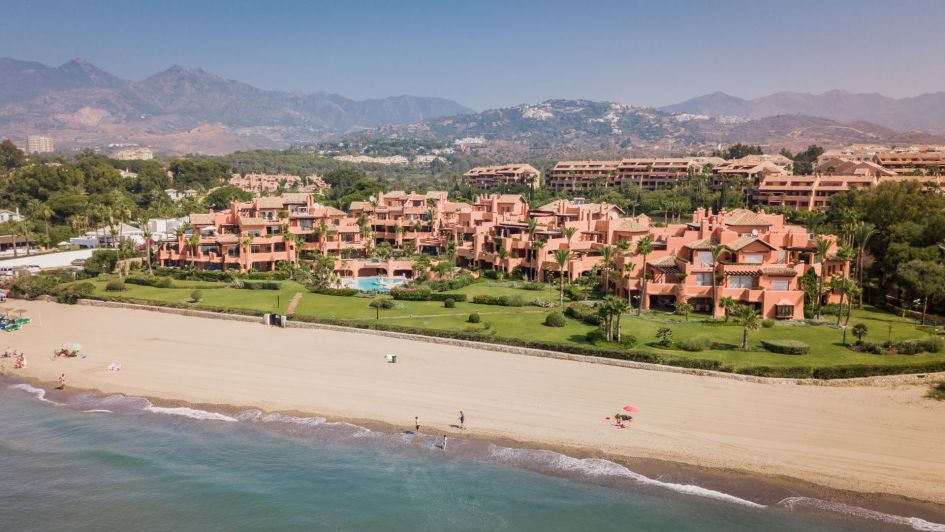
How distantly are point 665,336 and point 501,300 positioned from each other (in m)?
17.5

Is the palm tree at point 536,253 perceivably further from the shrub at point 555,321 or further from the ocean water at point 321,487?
the ocean water at point 321,487

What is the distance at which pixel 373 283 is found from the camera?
7256 cm

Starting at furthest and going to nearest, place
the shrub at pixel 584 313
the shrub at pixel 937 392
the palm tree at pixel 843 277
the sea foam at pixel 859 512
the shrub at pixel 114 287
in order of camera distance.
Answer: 1. the shrub at pixel 114 287
2. the shrub at pixel 584 313
3. the palm tree at pixel 843 277
4. the shrub at pixel 937 392
5. the sea foam at pixel 859 512

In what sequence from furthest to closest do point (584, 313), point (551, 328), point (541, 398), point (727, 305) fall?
point (584, 313) < point (727, 305) < point (551, 328) < point (541, 398)

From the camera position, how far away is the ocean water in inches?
1064

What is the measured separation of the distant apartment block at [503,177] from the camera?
172 m

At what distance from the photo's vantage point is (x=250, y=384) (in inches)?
1636

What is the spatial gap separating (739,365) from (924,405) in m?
9.90

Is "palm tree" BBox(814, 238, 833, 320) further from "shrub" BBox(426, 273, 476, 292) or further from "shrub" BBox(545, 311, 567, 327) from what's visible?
"shrub" BBox(426, 273, 476, 292)

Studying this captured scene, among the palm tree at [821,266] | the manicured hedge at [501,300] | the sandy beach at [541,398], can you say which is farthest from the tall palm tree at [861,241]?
the manicured hedge at [501,300]

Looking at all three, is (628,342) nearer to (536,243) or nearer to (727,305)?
(727,305)

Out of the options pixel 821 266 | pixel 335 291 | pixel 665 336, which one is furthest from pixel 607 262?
pixel 335 291

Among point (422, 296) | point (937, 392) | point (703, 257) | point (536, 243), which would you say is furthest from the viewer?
point (536, 243)

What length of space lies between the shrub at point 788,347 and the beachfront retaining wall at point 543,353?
4514 mm
